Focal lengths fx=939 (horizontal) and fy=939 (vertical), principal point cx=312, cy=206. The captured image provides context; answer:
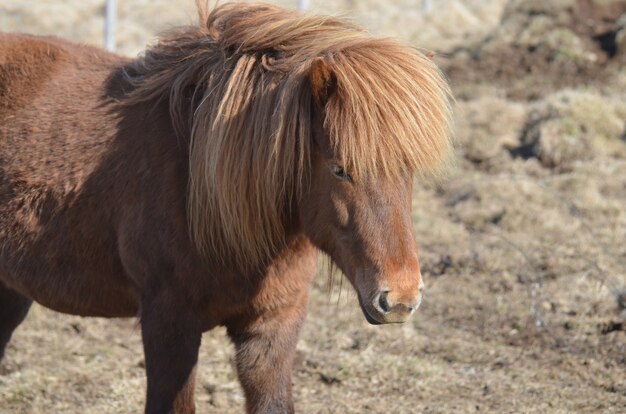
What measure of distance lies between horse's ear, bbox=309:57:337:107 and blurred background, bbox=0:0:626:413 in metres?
0.74

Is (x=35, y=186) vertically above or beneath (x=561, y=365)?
above

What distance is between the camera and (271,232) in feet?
11.2

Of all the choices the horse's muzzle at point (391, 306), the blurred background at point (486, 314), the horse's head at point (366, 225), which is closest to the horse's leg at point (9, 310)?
the blurred background at point (486, 314)

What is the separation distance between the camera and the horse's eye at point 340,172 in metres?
3.07

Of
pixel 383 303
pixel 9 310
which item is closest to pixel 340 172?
pixel 383 303

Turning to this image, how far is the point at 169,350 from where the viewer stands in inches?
135

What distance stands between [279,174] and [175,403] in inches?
37.9

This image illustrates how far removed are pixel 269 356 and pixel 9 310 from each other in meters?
1.70

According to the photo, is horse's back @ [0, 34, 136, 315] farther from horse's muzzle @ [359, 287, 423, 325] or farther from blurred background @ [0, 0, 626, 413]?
horse's muzzle @ [359, 287, 423, 325]

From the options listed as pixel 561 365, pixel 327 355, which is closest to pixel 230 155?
pixel 327 355

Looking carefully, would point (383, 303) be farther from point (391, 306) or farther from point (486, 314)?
point (486, 314)

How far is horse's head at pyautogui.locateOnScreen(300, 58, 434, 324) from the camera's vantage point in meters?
2.94

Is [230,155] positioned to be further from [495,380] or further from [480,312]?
[480,312]

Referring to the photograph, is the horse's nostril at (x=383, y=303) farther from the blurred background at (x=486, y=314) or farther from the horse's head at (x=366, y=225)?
the blurred background at (x=486, y=314)
